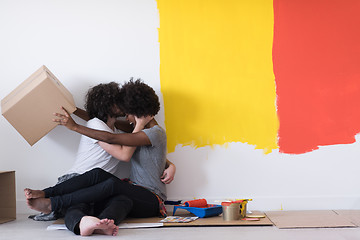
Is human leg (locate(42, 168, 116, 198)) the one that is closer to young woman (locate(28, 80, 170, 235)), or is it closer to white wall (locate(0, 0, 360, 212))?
young woman (locate(28, 80, 170, 235))

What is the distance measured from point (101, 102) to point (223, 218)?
3.09ft

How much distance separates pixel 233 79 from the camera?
8.36ft

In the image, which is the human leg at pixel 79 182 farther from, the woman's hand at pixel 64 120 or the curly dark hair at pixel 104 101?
the curly dark hair at pixel 104 101

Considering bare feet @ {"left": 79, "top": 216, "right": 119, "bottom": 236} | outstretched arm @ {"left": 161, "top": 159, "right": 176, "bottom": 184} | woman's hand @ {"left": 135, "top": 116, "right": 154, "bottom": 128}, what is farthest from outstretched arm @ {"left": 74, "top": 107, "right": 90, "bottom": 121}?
bare feet @ {"left": 79, "top": 216, "right": 119, "bottom": 236}

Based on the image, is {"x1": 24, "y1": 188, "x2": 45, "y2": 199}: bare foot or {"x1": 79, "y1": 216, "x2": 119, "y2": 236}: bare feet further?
{"x1": 24, "y1": 188, "x2": 45, "y2": 199}: bare foot

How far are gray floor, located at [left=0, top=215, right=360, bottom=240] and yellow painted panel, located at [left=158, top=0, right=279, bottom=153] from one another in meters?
0.75

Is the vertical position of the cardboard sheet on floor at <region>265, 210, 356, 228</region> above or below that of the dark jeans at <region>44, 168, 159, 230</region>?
below

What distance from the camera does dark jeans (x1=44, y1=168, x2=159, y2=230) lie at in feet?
6.53

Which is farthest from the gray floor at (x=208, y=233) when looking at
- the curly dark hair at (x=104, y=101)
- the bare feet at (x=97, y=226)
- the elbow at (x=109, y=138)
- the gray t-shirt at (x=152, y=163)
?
the curly dark hair at (x=104, y=101)

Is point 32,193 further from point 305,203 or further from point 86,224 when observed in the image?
point 305,203

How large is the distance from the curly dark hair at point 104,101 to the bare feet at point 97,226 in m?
0.73

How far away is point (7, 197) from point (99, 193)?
2.12ft

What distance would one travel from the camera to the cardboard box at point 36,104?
6.82 ft

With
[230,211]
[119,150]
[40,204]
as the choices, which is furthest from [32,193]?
[230,211]
